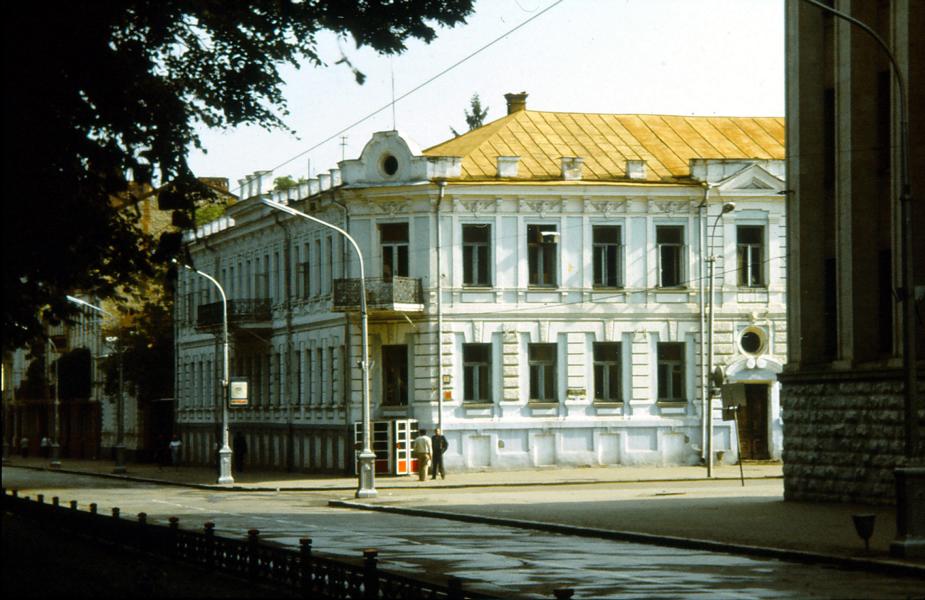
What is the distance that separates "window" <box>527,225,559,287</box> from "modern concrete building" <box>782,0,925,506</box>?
64.1 ft

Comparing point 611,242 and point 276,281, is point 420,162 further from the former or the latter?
point 276,281

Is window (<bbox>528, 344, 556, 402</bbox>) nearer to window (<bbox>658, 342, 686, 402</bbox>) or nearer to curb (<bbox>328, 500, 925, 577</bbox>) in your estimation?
window (<bbox>658, 342, 686, 402</bbox>)

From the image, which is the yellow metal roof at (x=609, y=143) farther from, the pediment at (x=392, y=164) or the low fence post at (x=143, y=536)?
the low fence post at (x=143, y=536)

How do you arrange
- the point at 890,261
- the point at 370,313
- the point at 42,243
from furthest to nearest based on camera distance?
the point at 370,313 → the point at 890,261 → the point at 42,243

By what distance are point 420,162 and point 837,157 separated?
22.3 metres

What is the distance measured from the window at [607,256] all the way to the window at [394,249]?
20.5 ft

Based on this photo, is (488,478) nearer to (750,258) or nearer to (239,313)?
(750,258)

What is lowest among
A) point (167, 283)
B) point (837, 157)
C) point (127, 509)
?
point (127, 509)

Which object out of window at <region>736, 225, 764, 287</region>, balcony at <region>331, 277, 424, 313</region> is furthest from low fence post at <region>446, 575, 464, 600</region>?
window at <region>736, 225, 764, 287</region>

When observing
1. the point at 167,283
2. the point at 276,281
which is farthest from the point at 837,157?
the point at 276,281

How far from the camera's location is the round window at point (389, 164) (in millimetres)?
55375

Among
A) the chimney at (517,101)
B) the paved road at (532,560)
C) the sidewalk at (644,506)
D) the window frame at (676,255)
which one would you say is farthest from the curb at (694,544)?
the chimney at (517,101)

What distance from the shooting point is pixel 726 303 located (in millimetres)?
56844

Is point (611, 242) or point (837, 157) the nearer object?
point (837, 157)
